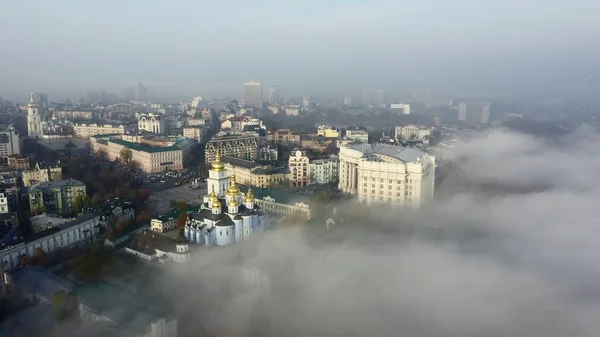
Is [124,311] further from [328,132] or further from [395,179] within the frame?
[328,132]

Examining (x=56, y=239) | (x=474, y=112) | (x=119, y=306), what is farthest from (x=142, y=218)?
(x=474, y=112)

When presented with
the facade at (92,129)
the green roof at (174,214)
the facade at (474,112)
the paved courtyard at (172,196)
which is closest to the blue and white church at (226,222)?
the green roof at (174,214)

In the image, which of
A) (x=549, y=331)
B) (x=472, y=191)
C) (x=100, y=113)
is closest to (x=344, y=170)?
(x=472, y=191)

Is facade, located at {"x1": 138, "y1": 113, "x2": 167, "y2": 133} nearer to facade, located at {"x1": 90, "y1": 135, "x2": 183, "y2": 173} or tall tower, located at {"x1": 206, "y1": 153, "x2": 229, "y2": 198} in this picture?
facade, located at {"x1": 90, "y1": 135, "x2": 183, "y2": 173}

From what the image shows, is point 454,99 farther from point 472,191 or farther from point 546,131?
point 472,191

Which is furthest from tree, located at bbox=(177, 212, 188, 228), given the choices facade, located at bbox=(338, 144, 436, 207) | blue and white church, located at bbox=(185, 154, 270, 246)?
facade, located at bbox=(338, 144, 436, 207)

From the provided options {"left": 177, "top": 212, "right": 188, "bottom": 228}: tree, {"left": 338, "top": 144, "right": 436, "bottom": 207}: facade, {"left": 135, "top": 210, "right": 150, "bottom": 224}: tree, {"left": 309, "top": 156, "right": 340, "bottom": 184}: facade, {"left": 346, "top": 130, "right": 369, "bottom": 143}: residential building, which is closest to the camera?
{"left": 177, "top": 212, "right": 188, "bottom": 228}: tree

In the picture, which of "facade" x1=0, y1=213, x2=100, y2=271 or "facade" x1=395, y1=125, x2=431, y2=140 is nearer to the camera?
"facade" x1=0, y1=213, x2=100, y2=271

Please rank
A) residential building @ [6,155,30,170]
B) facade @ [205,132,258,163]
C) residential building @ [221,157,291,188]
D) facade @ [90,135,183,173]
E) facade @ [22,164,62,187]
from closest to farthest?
facade @ [22,164,62,187], residential building @ [221,157,291,188], residential building @ [6,155,30,170], facade @ [90,135,183,173], facade @ [205,132,258,163]

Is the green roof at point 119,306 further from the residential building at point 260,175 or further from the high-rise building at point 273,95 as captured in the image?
the high-rise building at point 273,95
